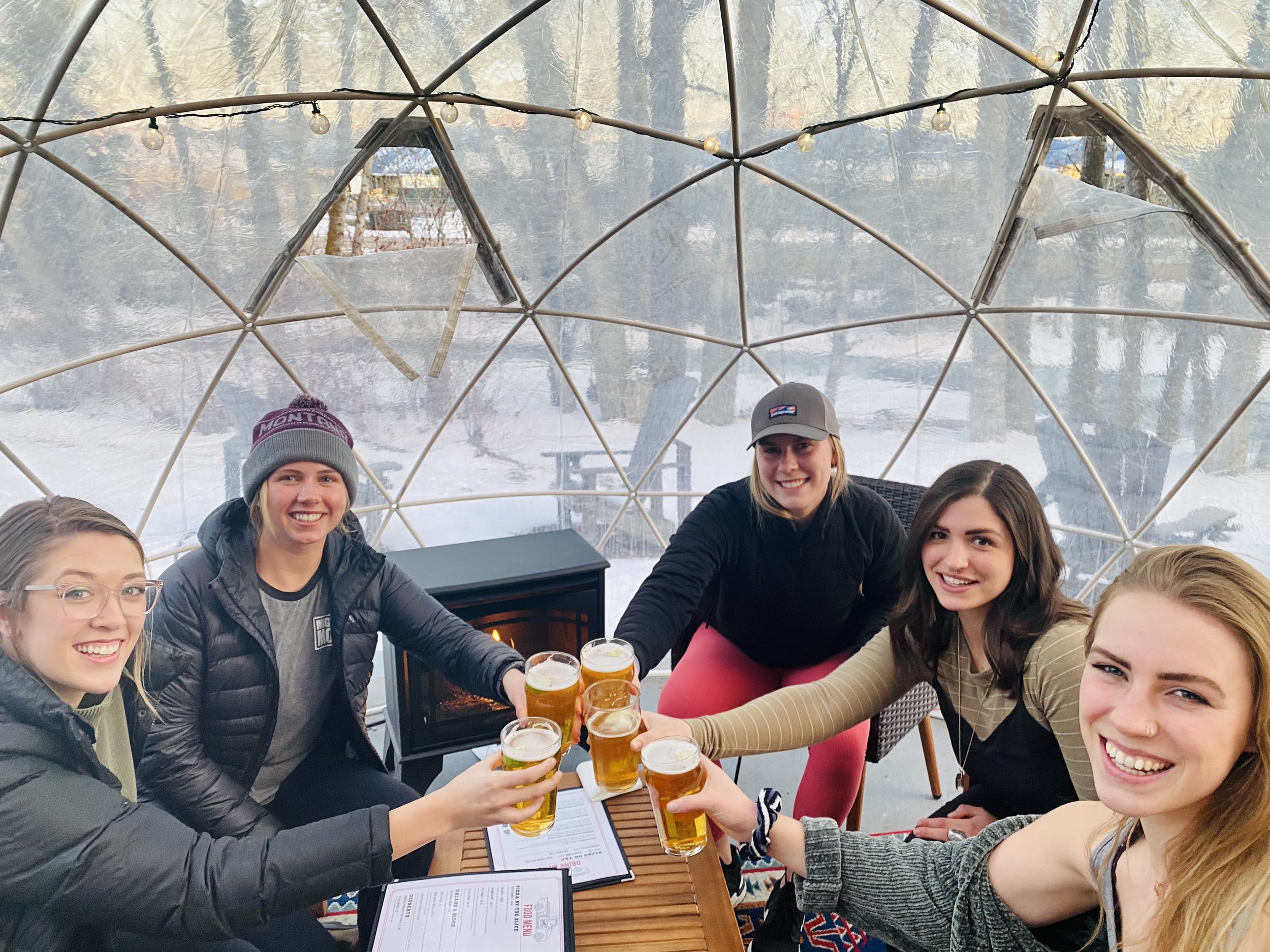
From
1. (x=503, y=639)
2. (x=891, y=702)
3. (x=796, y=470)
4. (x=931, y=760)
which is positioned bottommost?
(x=931, y=760)

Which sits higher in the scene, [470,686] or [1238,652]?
[1238,652]

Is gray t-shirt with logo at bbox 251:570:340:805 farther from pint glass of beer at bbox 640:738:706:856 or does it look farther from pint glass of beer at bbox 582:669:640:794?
pint glass of beer at bbox 640:738:706:856

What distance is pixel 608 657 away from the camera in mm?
2721

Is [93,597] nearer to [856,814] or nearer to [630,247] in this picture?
[856,814]

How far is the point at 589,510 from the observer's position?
21.4ft

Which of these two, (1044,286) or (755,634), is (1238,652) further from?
(1044,286)

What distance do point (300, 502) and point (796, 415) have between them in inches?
84.7

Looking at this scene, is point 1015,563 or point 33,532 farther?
point 1015,563

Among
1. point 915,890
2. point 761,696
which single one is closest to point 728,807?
point 915,890

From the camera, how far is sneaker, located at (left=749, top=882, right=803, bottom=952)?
3.03m

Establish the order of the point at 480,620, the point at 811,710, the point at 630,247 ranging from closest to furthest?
1. the point at 811,710
2. the point at 480,620
3. the point at 630,247

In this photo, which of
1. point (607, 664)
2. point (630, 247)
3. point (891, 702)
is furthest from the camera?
point (630, 247)

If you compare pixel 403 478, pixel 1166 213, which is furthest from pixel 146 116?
pixel 1166 213

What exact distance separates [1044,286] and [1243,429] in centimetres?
138
